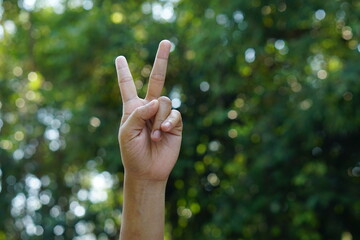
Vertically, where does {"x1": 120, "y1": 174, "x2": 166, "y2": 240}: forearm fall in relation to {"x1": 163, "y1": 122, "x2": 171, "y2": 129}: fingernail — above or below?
below

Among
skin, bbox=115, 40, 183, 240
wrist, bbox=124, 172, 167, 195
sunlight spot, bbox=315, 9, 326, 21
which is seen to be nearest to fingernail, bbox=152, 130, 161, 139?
skin, bbox=115, 40, 183, 240

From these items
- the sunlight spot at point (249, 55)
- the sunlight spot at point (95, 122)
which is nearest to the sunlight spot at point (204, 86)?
the sunlight spot at point (249, 55)

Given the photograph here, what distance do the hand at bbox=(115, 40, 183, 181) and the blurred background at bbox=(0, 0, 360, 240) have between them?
337cm

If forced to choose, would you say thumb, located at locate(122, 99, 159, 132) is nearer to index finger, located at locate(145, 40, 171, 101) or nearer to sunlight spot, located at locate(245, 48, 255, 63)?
index finger, located at locate(145, 40, 171, 101)

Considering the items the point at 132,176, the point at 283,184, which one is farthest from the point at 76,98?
the point at 132,176

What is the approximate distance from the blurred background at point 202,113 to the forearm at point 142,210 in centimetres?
348

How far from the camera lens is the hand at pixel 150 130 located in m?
2.26

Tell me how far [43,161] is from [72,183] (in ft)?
1.91

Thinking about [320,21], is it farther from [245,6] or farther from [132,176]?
[132,176]

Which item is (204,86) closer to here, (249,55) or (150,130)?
(249,55)

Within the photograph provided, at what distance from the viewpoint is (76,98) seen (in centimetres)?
799

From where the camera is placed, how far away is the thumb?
2.24 metres

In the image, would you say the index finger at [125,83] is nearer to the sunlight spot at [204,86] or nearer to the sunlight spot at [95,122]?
the sunlight spot at [204,86]

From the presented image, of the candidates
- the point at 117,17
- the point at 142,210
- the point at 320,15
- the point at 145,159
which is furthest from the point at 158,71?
the point at 117,17
